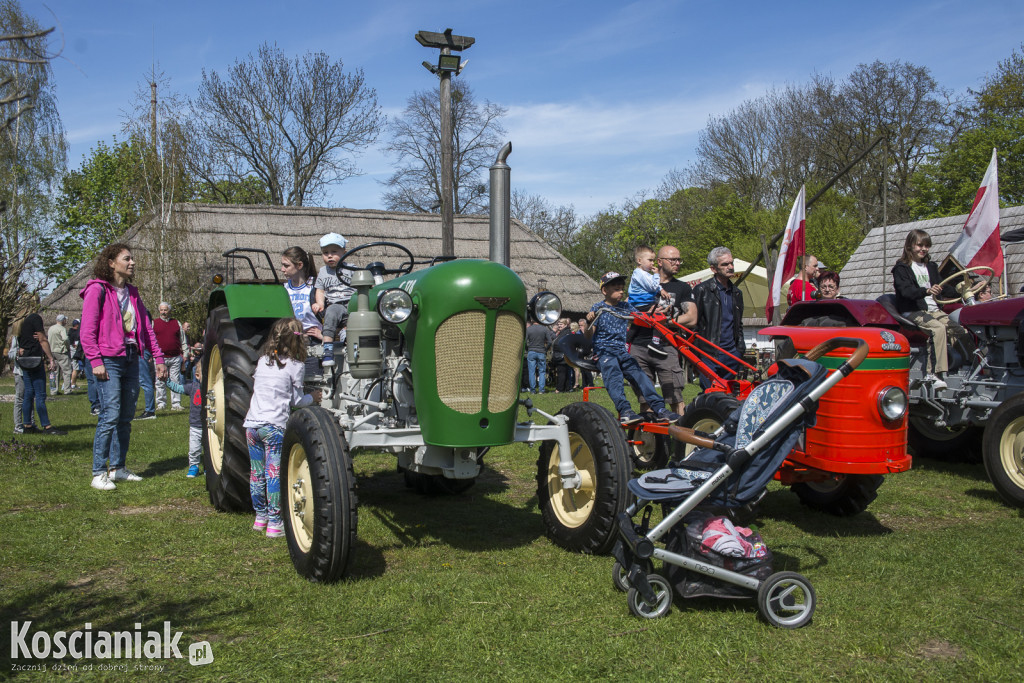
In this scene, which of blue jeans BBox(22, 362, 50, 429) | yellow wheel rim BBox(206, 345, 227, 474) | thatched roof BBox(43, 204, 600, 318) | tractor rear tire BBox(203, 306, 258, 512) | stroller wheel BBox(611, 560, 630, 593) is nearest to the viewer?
stroller wheel BBox(611, 560, 630, 593)

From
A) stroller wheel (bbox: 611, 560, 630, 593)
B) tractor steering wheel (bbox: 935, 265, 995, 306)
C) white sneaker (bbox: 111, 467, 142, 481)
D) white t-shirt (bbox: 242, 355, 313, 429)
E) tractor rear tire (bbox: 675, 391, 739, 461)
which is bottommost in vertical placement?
white sneaker (bbox: 111, 467, 142, 481)

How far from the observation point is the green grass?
314cm

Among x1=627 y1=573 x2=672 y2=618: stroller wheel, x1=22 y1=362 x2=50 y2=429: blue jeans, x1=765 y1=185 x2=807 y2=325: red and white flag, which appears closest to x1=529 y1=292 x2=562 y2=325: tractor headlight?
x1=627 y1=573 x2=672 y2=618: stroller wheel

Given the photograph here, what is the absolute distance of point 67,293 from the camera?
21406mm

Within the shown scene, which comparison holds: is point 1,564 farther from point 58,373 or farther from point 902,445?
point 58,373

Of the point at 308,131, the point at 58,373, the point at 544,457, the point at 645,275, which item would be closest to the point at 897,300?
the point at 645,275

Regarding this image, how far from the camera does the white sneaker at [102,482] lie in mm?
6520

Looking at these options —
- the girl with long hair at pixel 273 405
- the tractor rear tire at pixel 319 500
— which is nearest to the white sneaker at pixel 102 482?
the girl with long hair at pixel 273 405

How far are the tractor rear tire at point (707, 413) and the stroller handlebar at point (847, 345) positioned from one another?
55.3 inches

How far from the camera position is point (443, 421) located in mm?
4176

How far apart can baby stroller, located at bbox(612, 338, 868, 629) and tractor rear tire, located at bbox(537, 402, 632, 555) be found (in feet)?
1.24

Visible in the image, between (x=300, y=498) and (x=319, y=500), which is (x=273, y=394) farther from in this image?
(x=319, y=500)

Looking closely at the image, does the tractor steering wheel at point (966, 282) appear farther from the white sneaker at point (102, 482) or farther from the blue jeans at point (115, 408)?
the white sneaker at point (102, 482)

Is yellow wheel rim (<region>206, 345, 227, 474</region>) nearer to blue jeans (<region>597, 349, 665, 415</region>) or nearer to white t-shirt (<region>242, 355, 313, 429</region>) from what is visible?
white t-shirt (<region>242, 355, 313, 429</region>)
